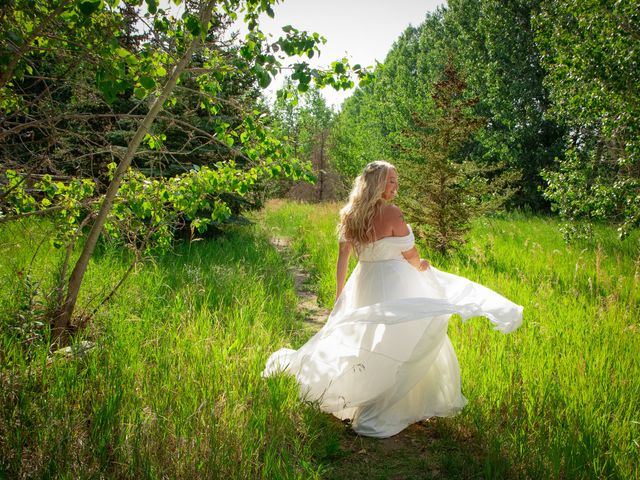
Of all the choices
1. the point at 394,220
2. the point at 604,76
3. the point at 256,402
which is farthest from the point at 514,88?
the point at 256,402

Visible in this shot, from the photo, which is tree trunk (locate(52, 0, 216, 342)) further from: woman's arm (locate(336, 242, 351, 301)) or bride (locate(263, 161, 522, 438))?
woman's arm (locate(336, 242, 351, 301))

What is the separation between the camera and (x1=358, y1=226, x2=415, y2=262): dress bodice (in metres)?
3.67

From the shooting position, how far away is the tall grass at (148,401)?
7.55 feet

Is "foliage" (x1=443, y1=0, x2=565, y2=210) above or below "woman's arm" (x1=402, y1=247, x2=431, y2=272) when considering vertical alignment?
above

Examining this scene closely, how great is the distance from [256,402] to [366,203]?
1912mm

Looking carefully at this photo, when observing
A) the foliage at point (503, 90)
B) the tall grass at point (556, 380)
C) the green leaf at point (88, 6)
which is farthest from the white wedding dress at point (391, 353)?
the foliage at point (503, 90)

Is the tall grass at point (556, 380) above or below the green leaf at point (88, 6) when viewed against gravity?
below

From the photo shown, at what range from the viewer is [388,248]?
3.70m

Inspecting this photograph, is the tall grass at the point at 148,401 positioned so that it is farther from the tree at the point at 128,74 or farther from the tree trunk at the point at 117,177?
the tree at the point at 128,74

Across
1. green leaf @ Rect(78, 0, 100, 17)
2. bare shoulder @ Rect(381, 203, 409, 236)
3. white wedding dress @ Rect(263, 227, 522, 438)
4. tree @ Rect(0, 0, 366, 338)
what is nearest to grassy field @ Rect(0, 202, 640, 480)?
white wedding dress @ Rect(263, 227, 522, 438)

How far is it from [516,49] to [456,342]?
17.6 meters

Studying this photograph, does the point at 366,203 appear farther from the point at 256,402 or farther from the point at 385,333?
the point at 256,402

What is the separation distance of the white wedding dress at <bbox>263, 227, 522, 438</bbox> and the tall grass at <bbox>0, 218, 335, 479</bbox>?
266mm

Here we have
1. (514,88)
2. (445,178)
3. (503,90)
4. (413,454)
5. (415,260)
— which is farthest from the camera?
(503,90)
